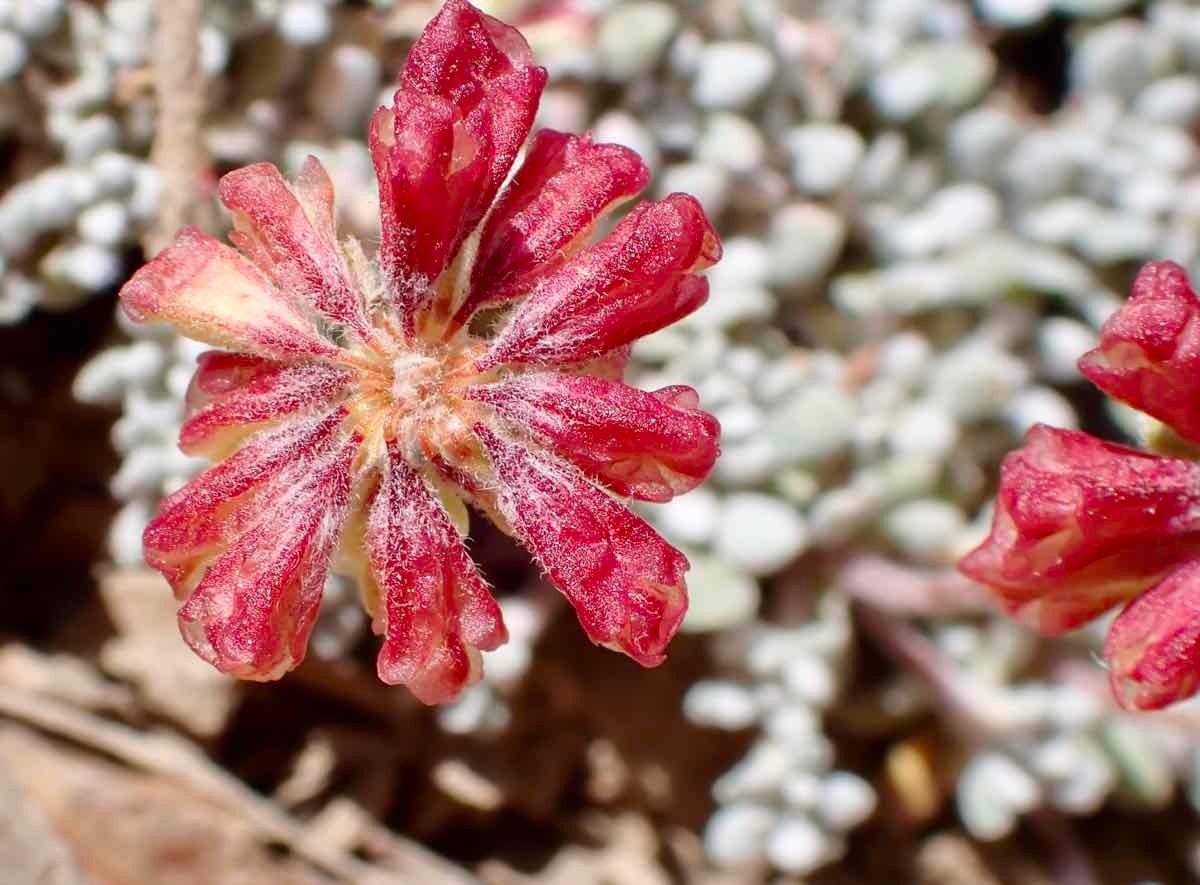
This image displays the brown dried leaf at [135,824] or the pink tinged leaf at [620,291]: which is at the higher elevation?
the pink tinged leaf at [620,291]

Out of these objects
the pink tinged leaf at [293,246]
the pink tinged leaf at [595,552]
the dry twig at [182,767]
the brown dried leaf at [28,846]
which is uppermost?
the pink tinged leaf at [293,246]

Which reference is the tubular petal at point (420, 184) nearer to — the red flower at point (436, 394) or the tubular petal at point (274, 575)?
the red flower at point (436, 394)

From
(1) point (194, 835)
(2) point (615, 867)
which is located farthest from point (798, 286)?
(1) point (194, 835)

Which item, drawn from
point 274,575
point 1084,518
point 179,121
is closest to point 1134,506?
point 1084,518

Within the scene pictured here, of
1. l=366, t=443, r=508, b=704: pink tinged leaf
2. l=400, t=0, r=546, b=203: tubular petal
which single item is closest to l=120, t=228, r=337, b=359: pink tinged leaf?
l=366, t=443, r=508, b=704: pink tinged leaf

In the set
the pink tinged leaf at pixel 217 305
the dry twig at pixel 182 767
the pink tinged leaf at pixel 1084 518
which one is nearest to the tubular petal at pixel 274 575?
the pink tinged leaf at pixel 217 305

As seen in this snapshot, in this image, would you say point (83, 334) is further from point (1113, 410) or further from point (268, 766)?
point (1113, 410)

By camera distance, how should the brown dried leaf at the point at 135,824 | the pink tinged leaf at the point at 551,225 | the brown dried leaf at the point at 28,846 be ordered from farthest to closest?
the brown dried leaf at the point at 135,824 → the brown dried leaf at the point at 28,846 → the pink tinged leaf at the point at 551,225
